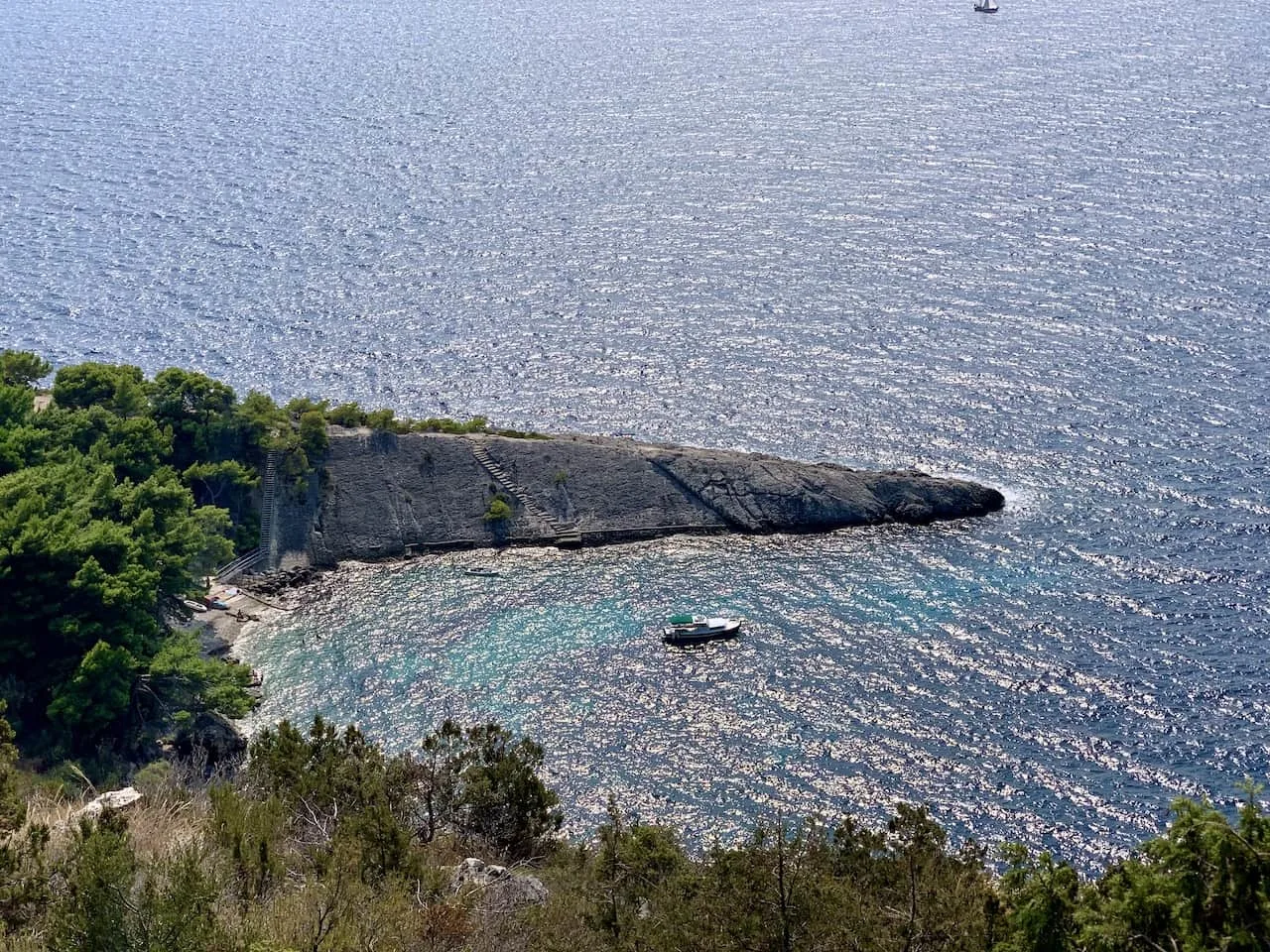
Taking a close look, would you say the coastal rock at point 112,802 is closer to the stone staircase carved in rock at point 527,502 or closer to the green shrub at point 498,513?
the green shrub at point 498,513

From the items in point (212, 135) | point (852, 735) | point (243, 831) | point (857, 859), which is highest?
point (212, 135)

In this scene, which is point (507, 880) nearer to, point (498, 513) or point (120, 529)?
point (120, 529)

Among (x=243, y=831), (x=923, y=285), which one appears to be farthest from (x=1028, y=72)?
(x=243, y=831)

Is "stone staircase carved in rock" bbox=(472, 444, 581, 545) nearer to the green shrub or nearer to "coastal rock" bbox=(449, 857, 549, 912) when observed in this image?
the green shrub

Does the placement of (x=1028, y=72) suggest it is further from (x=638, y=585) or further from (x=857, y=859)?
(x=857, y=859)

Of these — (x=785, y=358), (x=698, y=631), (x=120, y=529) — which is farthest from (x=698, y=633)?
(x=785, y=358)
